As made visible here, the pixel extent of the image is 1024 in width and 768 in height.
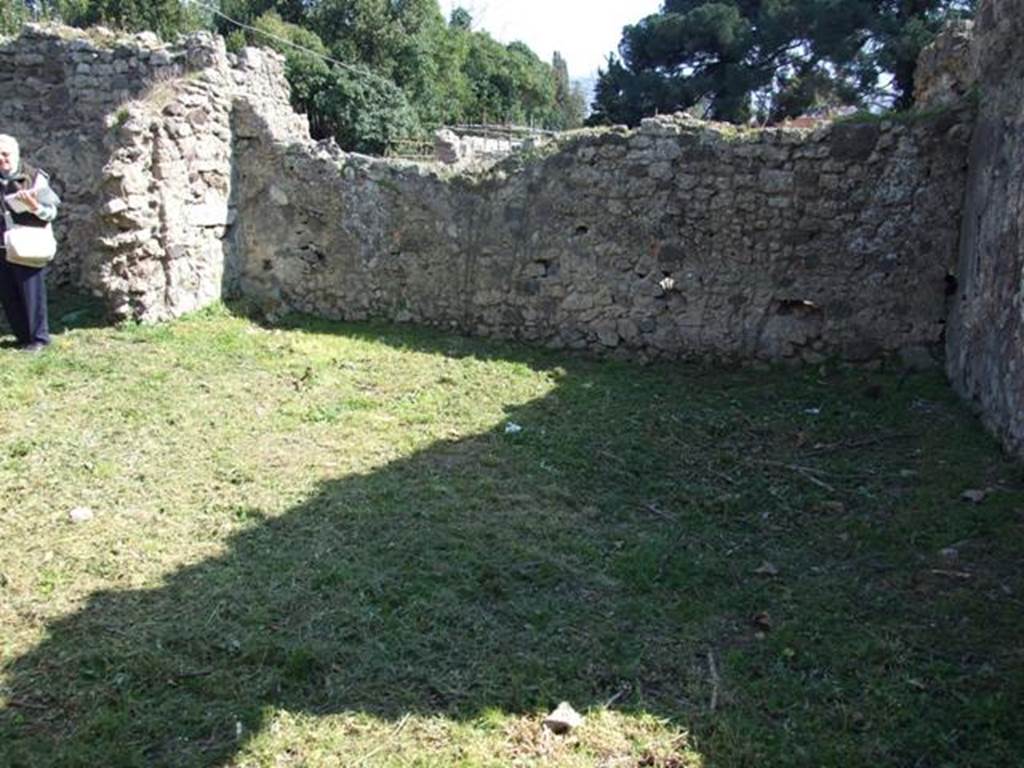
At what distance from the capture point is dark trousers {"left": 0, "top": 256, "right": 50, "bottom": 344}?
663 cm

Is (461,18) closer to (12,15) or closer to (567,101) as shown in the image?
(567,101)

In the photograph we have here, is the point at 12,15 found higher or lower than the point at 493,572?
higher

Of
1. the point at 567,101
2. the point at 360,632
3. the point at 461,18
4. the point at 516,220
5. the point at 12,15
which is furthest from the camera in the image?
the point at 567,101

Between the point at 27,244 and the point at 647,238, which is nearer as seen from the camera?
the point at 27,244

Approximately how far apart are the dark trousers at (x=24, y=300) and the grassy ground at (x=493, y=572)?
24 centimetres

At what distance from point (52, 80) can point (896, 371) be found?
336 inches

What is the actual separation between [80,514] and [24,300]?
3.14 metres

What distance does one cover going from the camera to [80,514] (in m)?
4.30

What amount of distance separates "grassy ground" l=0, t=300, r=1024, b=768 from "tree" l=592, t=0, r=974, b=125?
75.2ft

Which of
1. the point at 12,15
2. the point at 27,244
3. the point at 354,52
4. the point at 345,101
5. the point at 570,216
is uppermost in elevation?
the point at 12,15

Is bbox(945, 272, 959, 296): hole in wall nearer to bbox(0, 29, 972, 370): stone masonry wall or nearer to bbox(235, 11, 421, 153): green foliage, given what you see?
bbox(0, 29, 972, 370): stone masonry wall

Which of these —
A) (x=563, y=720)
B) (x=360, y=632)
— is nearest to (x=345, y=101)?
(x=360, y=632)

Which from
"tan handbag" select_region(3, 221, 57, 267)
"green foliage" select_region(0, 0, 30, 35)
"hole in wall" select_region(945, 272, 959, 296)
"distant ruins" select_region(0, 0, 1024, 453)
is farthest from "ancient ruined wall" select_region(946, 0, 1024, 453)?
"green foliage" select_region(0, 0, 30, 35)

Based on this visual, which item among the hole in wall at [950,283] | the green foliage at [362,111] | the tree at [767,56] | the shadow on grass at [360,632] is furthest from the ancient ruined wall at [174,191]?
the tree at [767,56]
